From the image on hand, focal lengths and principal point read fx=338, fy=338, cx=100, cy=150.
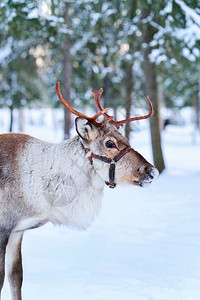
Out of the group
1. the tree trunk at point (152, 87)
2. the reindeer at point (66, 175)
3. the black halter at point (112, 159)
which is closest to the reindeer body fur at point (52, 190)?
the reindeer at point (66, 175)

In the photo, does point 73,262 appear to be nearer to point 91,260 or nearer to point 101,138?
point 91,260

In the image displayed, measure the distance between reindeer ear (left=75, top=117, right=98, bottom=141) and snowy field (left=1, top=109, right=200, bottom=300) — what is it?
1706 mm

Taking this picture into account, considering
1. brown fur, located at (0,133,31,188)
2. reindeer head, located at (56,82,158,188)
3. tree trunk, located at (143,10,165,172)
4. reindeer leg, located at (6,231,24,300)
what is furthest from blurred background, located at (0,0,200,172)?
reindeer leg, located at (6,231,24,300)

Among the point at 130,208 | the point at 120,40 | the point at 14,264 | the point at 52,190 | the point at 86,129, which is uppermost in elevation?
the point at 120,40

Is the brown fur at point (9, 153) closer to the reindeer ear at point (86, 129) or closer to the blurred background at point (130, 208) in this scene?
the reindeer ear at point (86, 129)

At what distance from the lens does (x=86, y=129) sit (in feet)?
8.62

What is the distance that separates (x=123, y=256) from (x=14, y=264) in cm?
183

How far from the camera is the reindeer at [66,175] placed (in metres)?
2.67

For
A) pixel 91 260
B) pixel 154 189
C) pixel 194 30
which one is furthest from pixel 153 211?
pixel 194 30

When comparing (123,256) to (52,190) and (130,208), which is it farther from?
(130,208)

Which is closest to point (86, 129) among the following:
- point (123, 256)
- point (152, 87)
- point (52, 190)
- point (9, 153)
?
point (52, 190)

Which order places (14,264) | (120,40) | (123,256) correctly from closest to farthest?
(14,264)
(123,256)
(120,40)

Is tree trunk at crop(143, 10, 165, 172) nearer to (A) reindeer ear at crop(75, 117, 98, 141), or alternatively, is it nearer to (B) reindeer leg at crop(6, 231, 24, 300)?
(A) reindeer ear at crop(75, 117, 98, 141)

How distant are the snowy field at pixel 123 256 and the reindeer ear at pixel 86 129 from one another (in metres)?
1.71
